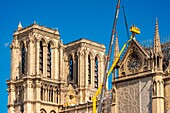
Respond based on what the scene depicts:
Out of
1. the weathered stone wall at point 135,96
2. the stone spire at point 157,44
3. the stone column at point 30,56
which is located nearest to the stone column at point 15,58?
the stone column at point 30,56

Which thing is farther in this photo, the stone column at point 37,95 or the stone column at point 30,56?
the stone column at point 30,56

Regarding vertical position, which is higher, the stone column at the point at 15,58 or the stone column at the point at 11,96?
Answer: the stone column at the point at 15,58

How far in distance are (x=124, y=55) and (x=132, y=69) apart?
2.19m

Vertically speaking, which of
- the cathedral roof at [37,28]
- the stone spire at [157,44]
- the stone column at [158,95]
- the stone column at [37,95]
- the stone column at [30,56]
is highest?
the cathedral roof at [37,28]

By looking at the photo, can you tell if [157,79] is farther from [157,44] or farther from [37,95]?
[37,95]

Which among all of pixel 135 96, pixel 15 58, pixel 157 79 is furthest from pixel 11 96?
pixel 157 79

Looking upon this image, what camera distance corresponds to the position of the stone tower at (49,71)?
9925 centimetres

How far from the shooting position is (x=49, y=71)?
340 ft

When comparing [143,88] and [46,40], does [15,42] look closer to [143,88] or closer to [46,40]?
[46,40]

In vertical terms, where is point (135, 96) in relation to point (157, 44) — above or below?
below

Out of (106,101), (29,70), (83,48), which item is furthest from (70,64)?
(106,101)

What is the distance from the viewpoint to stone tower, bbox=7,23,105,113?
326 feet

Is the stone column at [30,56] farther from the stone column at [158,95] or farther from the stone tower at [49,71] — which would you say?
the stone column at [158,95]

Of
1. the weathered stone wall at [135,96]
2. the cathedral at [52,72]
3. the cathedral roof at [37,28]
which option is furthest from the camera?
the cathedral roof at [37,28]
